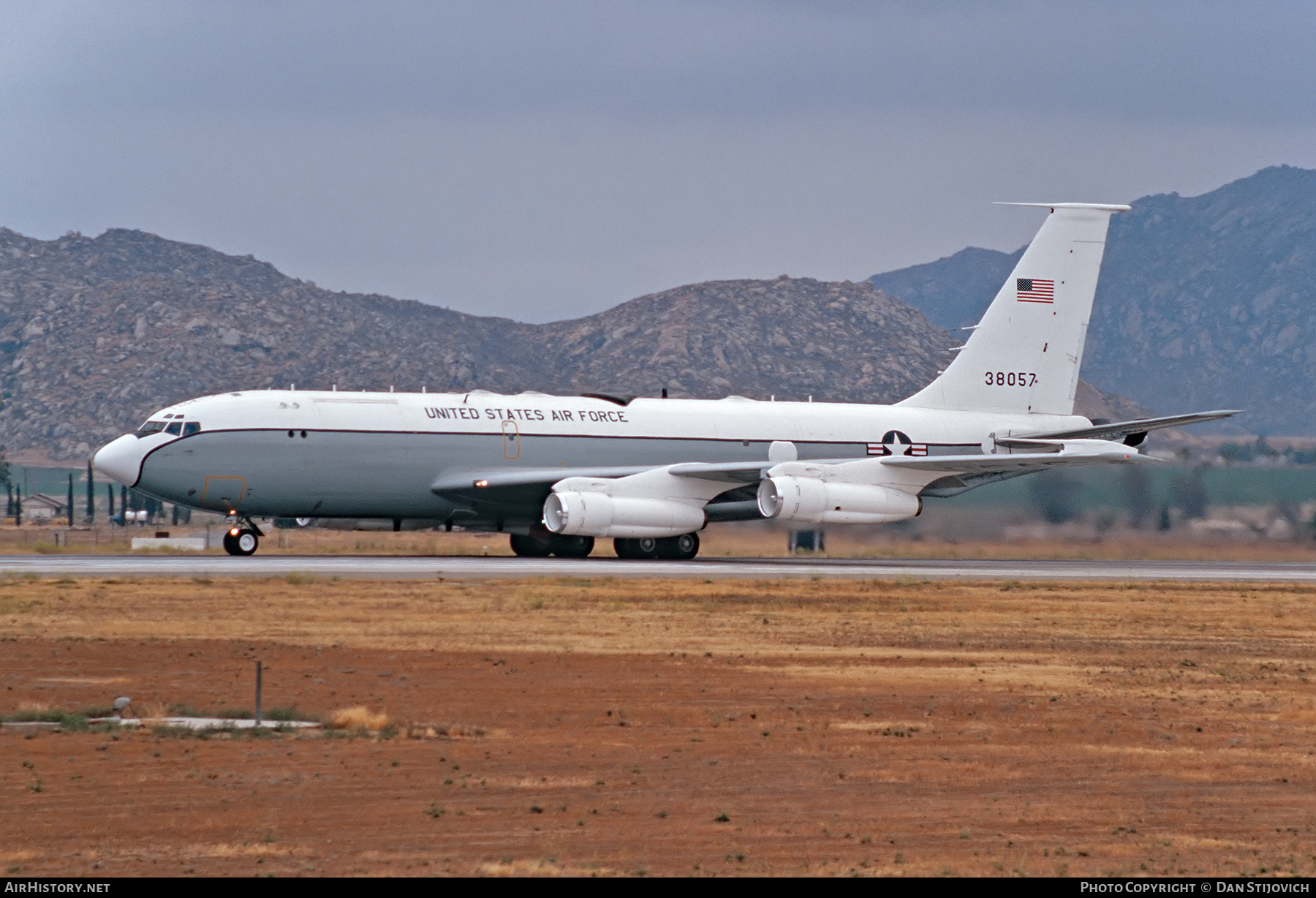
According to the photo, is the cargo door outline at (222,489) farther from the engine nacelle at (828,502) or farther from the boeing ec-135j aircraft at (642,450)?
the engine nacelle at (828,502)

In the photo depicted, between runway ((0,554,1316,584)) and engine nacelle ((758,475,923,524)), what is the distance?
128cm

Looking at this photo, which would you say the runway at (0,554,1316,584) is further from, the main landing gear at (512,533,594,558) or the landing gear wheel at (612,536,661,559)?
the main landing gear at (512,533,594,558)

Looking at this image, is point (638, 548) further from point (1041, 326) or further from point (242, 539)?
point (1041, 326)

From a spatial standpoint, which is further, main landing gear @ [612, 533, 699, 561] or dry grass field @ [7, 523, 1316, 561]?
dry grass field @ [7, 523, 1316, 561]

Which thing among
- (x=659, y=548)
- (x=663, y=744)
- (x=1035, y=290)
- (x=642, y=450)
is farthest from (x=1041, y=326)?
(x=663, y=744)

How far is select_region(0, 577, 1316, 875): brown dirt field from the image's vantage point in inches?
512

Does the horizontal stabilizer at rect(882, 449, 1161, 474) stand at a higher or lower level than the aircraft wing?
lower

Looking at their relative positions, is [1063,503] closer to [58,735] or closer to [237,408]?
[237,408]

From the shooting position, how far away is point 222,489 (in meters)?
41.8

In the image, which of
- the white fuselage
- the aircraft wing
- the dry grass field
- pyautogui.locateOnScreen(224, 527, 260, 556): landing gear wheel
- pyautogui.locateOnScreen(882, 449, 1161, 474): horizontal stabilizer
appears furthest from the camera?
A: the dry grass field

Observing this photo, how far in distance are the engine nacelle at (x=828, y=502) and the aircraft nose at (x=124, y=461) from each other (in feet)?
50.4

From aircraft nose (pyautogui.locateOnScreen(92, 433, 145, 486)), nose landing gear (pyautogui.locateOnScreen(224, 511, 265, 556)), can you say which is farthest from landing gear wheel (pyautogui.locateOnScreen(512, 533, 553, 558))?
aircraft nose (pyautogui.locateOnScreen(92, 433, 145, 486))

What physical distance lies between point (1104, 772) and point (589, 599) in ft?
57.1

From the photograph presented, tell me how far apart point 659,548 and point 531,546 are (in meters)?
3.74
